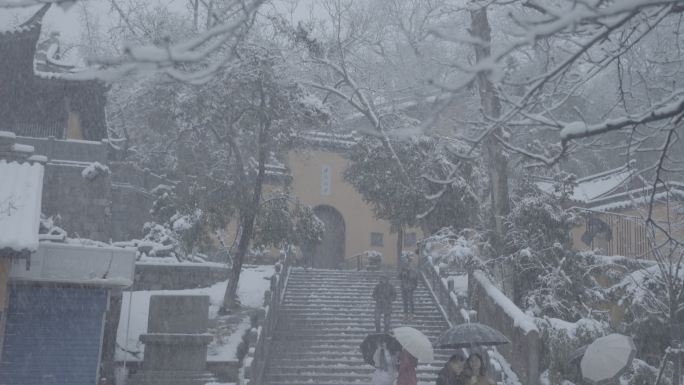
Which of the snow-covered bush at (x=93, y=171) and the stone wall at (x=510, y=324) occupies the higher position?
the snow-covered bush at (x=93, y=171)

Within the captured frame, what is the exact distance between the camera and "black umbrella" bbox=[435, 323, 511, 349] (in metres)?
9.74

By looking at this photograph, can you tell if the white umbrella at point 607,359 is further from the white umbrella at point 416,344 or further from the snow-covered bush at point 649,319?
the snow-covered bush at point 649,319

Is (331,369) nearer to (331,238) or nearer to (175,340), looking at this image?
(175,340)

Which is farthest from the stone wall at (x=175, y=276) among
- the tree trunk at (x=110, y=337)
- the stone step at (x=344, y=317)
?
the tree trunk at (x=110, y=337)

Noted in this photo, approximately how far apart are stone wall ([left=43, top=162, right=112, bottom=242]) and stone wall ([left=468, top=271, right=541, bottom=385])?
31.3 feet

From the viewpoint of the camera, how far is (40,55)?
19.3 metres

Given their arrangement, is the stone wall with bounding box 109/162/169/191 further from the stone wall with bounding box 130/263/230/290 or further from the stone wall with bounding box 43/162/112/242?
the stone wall with bounding box 43/162/112/242

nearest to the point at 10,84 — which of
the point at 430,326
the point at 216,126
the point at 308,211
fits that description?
the point at 216,126

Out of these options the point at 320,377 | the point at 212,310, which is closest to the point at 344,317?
the point at 212,310

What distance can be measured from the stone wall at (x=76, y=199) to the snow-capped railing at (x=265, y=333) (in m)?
4.73

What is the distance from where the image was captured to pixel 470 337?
9766mm

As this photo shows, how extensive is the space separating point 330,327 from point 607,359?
33.4 ft

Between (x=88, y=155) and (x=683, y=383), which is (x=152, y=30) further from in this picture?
(x=683, y=383)

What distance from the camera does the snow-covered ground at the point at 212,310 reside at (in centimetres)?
1467
